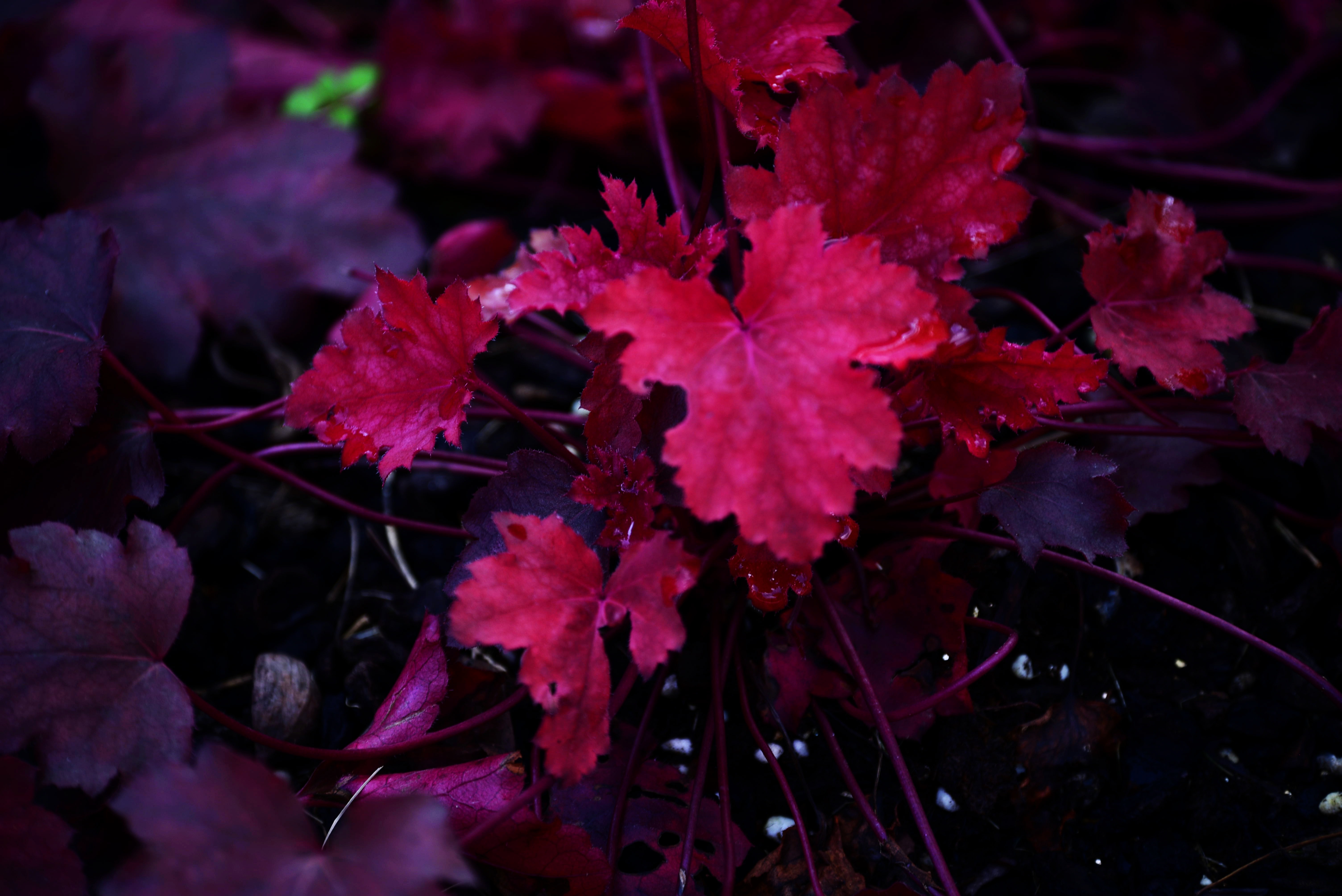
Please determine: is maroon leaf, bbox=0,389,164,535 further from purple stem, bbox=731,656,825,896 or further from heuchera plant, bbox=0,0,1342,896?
purple stem, bbox=731,656,825,896

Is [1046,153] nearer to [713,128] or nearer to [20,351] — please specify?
[713,128]

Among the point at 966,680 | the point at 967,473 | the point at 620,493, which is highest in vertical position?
the point at 620,493

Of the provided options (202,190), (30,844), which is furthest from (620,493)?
(202,190)

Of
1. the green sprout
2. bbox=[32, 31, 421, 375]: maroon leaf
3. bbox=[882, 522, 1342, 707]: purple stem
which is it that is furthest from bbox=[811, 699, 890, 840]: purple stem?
the green sprout

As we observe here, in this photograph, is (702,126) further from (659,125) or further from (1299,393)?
(1299,393)

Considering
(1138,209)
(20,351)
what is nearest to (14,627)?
(20,351)
